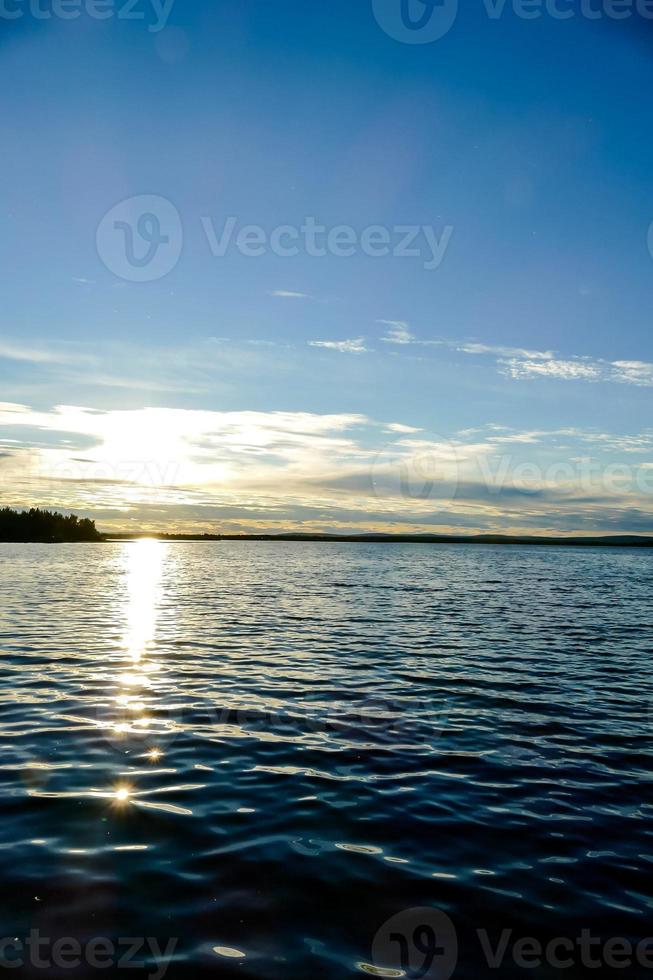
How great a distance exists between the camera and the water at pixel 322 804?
8.20m

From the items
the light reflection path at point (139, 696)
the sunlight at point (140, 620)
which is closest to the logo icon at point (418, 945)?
the light reflection path at point (139, 696)

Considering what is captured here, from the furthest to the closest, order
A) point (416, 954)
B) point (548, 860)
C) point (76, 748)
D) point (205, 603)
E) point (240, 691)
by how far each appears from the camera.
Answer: point (205, 603) → point (240, 691) → point (76, 748) → point (548, 860) → point (416, 954)

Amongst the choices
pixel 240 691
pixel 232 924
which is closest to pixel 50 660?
pixel 240 691

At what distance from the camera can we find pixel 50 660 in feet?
83.8

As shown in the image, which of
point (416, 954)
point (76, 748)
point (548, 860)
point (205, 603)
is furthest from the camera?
point (205, 603)

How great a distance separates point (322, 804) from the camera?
1215cm

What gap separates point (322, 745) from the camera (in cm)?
1562

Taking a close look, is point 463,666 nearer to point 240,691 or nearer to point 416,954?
point 240,691

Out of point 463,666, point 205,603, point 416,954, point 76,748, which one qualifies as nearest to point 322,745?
point 76,748

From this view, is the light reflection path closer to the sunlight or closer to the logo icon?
the sunlight

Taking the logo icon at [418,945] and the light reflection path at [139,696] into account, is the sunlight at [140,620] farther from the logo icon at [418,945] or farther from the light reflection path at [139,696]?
the logo icon at [418,945]

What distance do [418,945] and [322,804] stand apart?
4.32m

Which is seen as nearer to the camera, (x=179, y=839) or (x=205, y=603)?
(x=179, y=839)

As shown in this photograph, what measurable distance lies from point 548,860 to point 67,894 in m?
6.94
